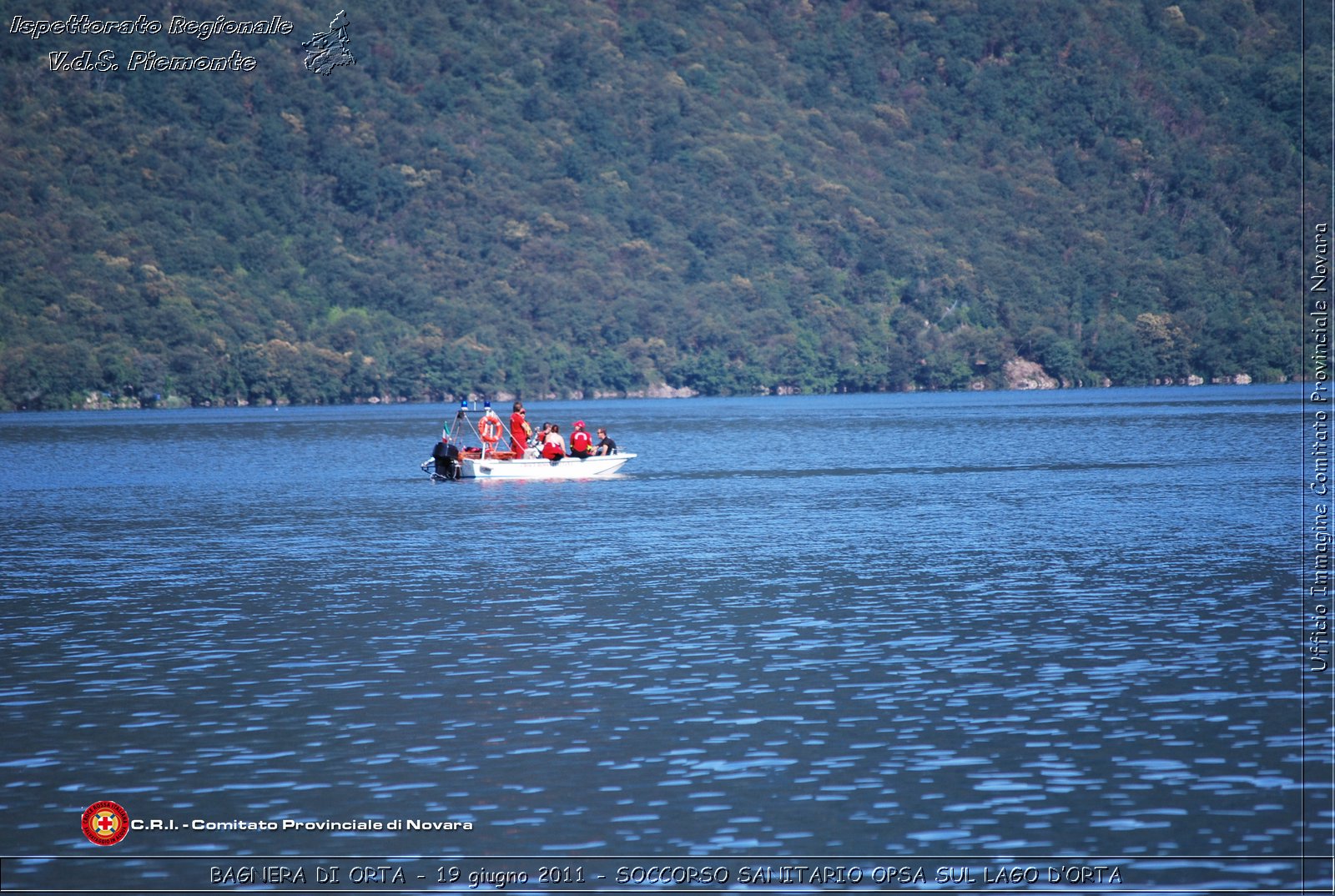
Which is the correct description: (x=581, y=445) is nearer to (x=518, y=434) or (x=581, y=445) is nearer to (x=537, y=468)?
(x=537, y=468)

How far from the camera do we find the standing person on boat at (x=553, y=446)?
63656 mm

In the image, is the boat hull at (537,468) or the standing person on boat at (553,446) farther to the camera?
the boat hull at (537,468)

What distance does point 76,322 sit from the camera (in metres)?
200

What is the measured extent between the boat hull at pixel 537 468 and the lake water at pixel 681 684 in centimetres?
1158

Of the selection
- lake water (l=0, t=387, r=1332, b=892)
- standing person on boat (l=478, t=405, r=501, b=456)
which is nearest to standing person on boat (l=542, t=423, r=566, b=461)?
standing person on boat (l=478, t=405, r=501, b=456)

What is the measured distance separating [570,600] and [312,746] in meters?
11.7

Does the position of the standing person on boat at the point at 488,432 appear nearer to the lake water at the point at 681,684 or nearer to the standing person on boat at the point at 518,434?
the standing person on boat at the point at 518,434

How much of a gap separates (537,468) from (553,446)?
1.42m

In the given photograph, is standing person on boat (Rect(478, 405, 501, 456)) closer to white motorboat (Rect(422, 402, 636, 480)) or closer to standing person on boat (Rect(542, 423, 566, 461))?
white motorboat (Rect(422, 402, 636, 480))

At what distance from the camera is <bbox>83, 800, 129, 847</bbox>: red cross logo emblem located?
16438mm

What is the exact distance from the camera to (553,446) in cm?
6366

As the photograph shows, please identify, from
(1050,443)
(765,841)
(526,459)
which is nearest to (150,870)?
(765,841)

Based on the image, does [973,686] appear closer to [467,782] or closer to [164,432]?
[467,782]

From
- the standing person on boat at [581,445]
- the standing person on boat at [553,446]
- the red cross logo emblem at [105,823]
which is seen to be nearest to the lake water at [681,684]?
the red cross logo emblem at [105,823]
